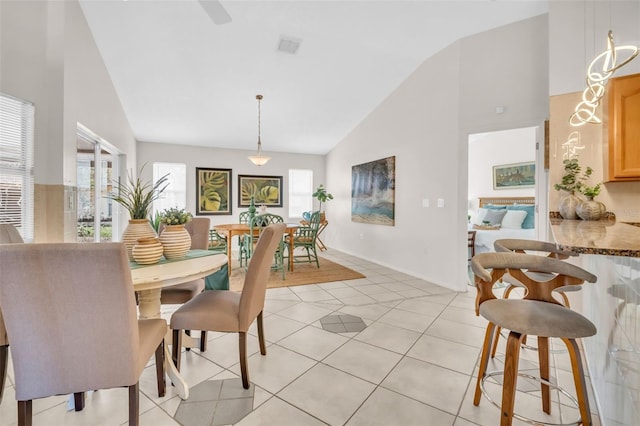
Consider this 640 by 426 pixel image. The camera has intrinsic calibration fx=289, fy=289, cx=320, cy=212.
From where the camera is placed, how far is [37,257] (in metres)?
1.01

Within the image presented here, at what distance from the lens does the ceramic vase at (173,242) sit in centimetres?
188

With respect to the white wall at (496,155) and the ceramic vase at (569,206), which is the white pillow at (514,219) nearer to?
the white wall at (496,155)

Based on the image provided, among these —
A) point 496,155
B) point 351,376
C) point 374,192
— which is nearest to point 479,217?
point 496,155

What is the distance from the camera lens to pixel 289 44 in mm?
3615

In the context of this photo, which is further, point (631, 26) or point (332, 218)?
point (332, 218)

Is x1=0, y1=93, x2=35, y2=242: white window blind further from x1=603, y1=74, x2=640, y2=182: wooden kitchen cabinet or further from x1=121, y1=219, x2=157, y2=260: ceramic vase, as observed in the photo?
x1=603, y1=74, x2=640, y2=182: wooden kitchen cabinet

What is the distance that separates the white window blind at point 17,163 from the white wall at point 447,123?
440 centimetres

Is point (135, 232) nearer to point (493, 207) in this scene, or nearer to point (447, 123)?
point (447, 123)

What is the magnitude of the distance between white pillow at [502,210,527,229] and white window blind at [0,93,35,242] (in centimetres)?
724

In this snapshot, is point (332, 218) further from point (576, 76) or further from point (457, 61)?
point (576, 76)

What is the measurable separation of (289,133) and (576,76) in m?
4.68

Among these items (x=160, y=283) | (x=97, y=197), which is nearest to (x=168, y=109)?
(x=97, y=197)

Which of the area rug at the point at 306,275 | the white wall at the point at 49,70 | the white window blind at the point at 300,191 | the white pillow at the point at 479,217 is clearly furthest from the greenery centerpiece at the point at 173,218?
the white pillow at the point at 479,217

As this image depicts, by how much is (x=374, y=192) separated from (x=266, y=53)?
287 cm
